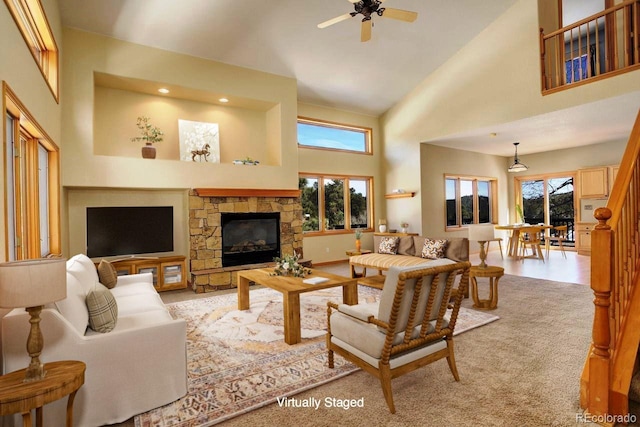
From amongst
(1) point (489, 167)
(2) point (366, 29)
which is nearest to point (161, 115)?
(2) point (366, 29)

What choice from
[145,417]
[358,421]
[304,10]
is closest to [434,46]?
[304,10]

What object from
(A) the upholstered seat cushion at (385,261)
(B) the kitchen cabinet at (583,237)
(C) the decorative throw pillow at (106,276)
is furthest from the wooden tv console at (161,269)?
(B) the kitchen cabinet at (583,237)

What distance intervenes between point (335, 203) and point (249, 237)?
8.80 ft

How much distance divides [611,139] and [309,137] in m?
7.15

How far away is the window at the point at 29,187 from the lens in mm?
2861

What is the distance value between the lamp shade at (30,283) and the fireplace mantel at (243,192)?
4.32 m

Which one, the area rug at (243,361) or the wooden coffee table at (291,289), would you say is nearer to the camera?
the area rug at (243,361)

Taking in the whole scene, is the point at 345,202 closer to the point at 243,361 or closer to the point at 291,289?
the point at 291,289

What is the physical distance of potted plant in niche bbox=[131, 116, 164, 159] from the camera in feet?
18.9

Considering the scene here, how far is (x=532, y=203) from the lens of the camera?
33.3 feet

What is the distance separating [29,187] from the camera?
372 cm

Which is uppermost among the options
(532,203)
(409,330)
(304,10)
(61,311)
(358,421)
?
(304,10)

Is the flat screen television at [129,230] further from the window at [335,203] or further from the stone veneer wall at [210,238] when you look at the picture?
the window at [335,203]

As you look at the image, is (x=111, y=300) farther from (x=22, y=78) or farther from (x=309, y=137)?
(x=309, y=137)
